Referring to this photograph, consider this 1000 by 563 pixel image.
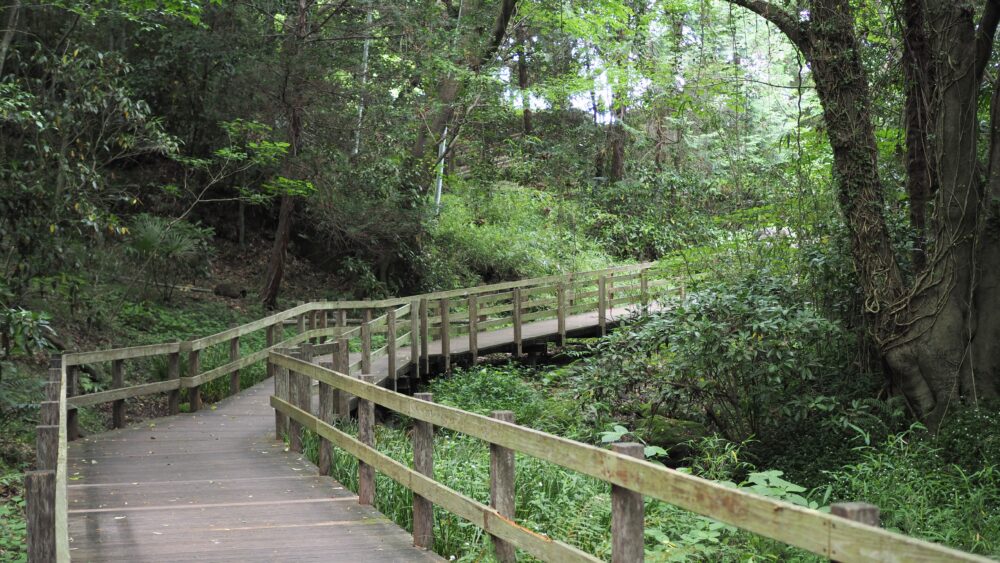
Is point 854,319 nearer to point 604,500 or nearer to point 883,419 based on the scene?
point 883,419

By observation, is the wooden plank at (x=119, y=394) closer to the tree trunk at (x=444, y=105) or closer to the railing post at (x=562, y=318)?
the railing post at (x=562, y=318)

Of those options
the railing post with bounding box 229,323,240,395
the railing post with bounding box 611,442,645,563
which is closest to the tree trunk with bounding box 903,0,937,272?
the railing post with bounding box 611,442,645,563

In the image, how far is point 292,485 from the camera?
729 centimetres

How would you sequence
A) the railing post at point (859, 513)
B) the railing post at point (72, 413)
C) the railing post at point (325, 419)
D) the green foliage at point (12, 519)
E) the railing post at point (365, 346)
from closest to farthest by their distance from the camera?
1. the railing post at point (859, 513)
2. the green foliage at point (12, 519)
3. the railing post at point (325, 419)
4. the railing post at point (72, 413)
5. the railing post at point (365, 346)

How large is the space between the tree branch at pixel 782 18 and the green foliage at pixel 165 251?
1021 cm

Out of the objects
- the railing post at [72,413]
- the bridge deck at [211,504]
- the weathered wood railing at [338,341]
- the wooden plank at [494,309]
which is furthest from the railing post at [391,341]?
the railing post at [72,413]

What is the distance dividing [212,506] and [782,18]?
Result: 797 cm

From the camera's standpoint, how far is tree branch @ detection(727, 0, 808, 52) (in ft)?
32.7

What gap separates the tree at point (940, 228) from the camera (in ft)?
29.2

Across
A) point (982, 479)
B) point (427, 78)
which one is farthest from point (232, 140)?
point (982, 479)

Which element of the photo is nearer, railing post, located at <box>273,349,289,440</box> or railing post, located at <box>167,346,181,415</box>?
railing post, located at <box>273,349,289,440</box>

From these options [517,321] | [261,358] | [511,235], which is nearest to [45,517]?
[261,358]

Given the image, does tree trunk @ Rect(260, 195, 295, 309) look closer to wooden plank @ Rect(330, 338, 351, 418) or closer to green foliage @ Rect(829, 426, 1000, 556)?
wooden plank @ Rect(330, 338, 351, 418)

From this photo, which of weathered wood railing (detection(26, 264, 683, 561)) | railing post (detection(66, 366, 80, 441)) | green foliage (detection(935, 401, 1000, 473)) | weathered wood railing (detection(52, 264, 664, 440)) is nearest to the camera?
weathered wood railing (detection(26, 264, 683, 561))
